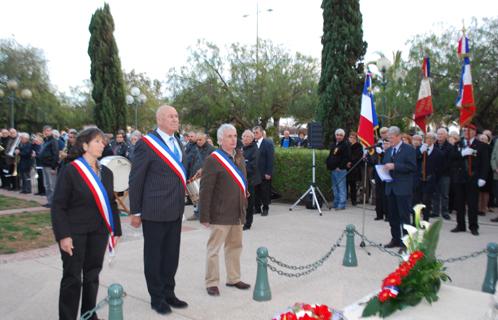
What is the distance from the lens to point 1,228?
345 inches

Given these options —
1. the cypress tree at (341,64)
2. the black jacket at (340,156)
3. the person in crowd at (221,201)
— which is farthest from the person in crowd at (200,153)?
the cypress tree at (341,64)

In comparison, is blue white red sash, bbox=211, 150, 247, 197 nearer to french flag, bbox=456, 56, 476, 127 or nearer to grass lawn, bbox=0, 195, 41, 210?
french flag, bbox=456, 56, 476, 127

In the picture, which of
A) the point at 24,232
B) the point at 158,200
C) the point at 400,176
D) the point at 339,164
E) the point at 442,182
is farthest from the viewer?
the point at 339,164

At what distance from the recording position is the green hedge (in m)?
12.4

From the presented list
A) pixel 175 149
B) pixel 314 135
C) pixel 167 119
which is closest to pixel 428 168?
pixel 314 135

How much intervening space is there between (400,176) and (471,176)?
2.28 metres

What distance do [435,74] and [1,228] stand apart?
2427 centimetres

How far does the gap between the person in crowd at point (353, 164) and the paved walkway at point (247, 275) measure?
282cm

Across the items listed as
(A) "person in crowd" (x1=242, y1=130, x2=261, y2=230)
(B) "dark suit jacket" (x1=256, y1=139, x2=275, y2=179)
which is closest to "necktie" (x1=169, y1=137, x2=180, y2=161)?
(A) "person in crowd" (x1=242, y1=130, x2=261, y2=230)

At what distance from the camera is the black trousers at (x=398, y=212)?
7289mm

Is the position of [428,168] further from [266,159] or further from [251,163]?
[251,163]

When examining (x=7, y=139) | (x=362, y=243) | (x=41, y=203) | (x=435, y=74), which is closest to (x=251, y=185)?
(x=362, y=243)

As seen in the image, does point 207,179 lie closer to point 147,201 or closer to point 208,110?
point 147,201

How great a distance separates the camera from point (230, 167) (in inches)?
207
